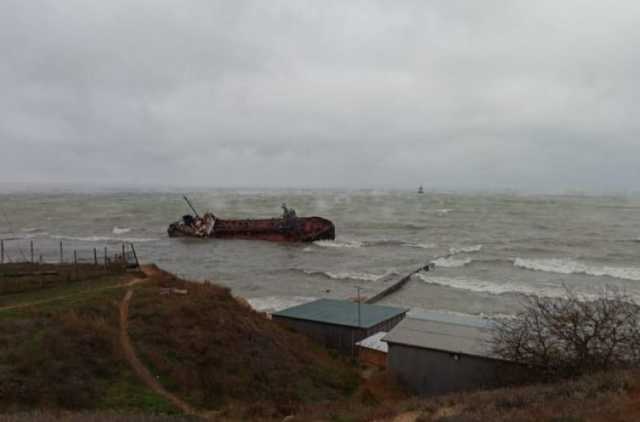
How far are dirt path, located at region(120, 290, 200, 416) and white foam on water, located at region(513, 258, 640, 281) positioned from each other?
35920mm

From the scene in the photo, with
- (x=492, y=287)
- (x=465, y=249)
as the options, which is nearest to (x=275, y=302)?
(x=492, y=287)

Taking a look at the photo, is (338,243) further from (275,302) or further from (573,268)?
(275,302)

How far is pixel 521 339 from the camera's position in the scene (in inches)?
556

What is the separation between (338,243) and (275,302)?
30.0 meters

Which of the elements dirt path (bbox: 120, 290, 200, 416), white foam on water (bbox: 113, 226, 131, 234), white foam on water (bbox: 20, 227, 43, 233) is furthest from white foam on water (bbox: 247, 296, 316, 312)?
white foam on water (bbox: 20, 227, 43, 233)

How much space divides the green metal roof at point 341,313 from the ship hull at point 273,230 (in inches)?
1423

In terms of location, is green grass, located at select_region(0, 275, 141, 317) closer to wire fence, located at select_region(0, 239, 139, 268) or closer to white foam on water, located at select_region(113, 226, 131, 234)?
wire fence, located at select_region(0, 239, 139, 268)

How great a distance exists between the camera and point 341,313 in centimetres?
2181

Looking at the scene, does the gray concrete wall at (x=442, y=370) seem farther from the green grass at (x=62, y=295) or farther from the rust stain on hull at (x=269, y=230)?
the rust stain on hull at (x=269, y=230)

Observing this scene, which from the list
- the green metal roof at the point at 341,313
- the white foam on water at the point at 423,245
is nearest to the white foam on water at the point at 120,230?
the white foam on water at the point at 423,245

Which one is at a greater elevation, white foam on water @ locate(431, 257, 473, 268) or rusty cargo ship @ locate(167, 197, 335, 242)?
rusty cargo ship @ locate(167, 197, 335, 242)

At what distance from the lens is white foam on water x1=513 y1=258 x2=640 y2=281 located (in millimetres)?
39938

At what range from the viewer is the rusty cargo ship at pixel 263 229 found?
5994 cm

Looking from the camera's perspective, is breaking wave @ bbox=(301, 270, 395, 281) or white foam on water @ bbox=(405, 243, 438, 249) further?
white foam on water @ bbox=(405, 243, 438, 249)
